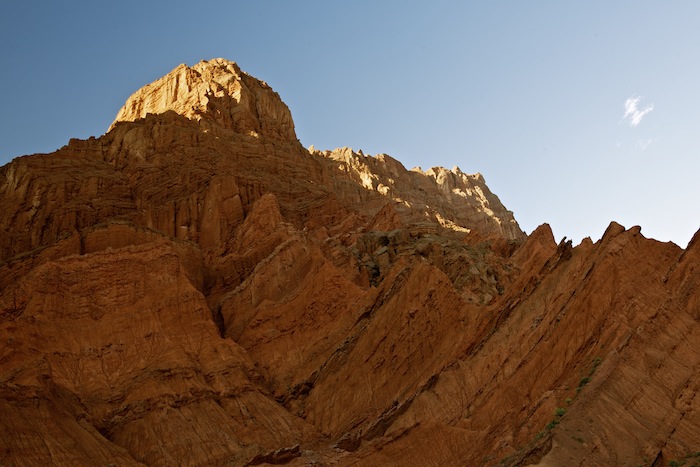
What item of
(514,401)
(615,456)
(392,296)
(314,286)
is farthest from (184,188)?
(615,456)

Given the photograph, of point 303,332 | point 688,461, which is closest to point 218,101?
point 303,332

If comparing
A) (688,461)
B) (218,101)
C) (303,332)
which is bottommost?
(688,461)

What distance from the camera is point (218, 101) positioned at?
8912 cm

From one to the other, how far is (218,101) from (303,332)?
4352 cm

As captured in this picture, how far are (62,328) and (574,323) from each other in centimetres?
2686

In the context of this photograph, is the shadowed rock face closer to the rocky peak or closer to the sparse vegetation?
the sparse vegetation

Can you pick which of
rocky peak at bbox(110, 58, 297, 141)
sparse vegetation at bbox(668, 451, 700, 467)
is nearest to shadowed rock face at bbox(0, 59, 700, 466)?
sparse vegetation at bbox(668, 451, 700, 467)

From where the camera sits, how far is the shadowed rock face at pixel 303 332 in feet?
114

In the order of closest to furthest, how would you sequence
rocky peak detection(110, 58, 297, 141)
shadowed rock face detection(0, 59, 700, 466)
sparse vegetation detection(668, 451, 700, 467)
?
sparse vegetation detection(668, 451, 700, 467), shadowed rock face detection(0, 59, 700, 466), rocky peak detection(110, 58, 297, 141)

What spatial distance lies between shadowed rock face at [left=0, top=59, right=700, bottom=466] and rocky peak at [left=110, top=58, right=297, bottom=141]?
42.5 feet

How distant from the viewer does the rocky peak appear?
86812mm

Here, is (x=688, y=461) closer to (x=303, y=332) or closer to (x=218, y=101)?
(x=303, y=332)

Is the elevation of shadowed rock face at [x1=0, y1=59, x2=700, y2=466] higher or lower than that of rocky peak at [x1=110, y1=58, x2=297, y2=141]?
lower

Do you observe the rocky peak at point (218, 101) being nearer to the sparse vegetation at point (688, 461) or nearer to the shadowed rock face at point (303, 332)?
the shadowed rock face at point (303, 332)
